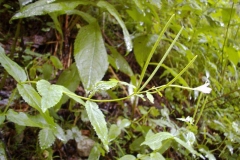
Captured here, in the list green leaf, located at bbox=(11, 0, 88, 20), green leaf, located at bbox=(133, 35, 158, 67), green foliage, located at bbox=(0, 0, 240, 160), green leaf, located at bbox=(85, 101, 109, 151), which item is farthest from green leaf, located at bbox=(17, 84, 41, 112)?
green leaf, located at bbox=(133, 35, 158, 67)

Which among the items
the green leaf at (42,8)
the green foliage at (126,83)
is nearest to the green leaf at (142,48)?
the green foliage at (126,83)

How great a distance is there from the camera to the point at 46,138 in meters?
0.73

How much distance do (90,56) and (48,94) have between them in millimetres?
332

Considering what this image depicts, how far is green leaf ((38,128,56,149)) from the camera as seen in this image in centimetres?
72

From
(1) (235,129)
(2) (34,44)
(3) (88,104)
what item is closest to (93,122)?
(3) (88,104)

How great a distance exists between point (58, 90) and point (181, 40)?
1333 mm

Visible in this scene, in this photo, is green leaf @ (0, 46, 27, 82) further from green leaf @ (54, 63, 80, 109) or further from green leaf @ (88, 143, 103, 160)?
green leaf @ (88, 143, 103, 160)

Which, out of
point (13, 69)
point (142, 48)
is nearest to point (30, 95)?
point (13, 69)

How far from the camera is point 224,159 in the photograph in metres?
1.38

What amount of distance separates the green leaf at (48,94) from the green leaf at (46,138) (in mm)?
299

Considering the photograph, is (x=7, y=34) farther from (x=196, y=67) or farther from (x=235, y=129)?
(x=235, y=129)

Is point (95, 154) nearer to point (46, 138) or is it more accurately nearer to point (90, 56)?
→ point (46, 138)

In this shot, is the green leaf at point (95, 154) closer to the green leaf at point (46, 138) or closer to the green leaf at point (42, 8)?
the green leaf at point (46, 138)

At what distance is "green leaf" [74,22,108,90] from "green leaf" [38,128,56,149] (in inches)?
7.6
